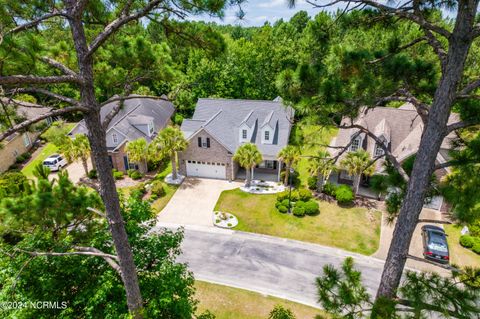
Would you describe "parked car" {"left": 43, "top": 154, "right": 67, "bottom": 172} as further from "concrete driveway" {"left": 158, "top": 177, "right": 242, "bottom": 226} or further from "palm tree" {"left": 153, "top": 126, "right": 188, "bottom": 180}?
"concrete driveway" {"left": 158, "top": 177, "right": 242, "bottom": 226}

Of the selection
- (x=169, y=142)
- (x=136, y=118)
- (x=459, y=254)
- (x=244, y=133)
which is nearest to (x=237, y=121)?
(x=244, y=133)

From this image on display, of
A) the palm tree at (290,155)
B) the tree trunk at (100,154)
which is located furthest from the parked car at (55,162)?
the tree trunk at (100,154)

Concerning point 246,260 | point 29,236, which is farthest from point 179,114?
point 29,236

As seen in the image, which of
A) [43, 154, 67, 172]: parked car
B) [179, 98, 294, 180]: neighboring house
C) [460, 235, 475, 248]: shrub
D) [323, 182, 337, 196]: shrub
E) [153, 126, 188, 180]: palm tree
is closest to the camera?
[460, 235, 475, 248]: shrub

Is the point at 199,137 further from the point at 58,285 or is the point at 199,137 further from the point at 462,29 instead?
→ the point at 462,29

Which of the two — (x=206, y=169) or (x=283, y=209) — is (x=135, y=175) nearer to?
(x=206, y=169)

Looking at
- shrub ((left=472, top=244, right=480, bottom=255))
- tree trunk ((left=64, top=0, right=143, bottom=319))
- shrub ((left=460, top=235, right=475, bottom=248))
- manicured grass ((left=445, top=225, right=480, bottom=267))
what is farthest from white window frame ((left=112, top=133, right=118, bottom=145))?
shrub ((left=472, top=244, right=480, bottom=255))

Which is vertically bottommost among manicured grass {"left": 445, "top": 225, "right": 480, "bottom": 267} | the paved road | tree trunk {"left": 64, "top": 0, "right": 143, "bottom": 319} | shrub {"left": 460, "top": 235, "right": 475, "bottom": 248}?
the paved road
